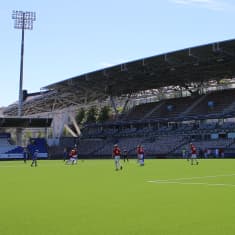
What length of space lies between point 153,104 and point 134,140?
30.0 feet

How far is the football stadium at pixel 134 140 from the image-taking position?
1090cm

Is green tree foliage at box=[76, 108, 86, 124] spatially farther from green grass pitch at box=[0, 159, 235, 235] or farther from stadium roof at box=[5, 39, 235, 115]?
green grass pitch at box=[0, 159, 235, 235]

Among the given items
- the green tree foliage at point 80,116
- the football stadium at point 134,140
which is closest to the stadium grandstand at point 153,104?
the football stadium at point 134,140

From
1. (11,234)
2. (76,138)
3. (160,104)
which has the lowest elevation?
(11,234)

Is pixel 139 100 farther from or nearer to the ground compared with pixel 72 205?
farther from the ground

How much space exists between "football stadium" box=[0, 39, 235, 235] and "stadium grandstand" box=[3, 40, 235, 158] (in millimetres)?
164

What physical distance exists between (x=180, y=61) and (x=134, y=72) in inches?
366

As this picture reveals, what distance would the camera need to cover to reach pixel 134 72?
69.7 metres

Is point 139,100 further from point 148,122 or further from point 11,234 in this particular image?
point 11,234

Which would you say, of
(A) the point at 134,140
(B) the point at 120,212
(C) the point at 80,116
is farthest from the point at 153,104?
(B) the point at 120,212

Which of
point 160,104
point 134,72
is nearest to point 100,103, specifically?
point 160,104

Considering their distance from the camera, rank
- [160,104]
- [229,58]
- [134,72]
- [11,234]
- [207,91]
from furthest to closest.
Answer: [160,104], [207,91], [134,72], [229,58], [11,234]

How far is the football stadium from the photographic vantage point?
35.8 feet

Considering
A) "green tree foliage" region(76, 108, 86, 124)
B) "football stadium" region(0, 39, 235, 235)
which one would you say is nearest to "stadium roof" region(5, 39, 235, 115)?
"football stadium" region(0, 39, 235, 235)
